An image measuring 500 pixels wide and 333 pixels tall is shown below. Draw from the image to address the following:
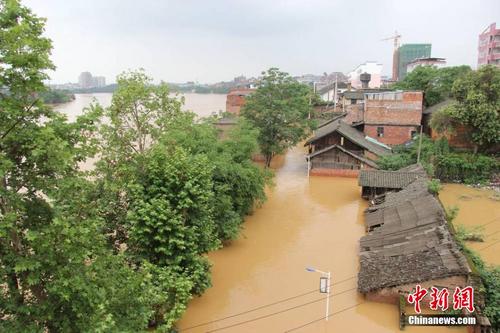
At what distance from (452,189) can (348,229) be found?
31.1ft

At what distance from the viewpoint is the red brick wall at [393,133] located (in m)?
30.0

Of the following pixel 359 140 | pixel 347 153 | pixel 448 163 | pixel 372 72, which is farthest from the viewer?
pixel 372 72

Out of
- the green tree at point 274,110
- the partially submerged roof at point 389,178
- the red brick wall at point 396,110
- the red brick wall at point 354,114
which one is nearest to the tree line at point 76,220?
the partially submerged roof at point 389,178

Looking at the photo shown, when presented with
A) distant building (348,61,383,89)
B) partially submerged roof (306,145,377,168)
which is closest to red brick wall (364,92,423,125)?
→ partially submerged roof (306,145,377,168)

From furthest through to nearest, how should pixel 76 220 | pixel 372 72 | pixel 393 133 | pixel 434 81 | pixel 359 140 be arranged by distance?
pixel 372 72
pixel 434 81
pixel 393 133
pixel 359 140
pixel 76 220

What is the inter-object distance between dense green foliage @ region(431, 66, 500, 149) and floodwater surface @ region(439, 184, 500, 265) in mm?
3362

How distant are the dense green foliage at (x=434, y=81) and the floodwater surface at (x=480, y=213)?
472 inches

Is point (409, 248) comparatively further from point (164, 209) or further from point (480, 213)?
point (480, 213)

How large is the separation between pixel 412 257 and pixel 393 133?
19761 millimetres

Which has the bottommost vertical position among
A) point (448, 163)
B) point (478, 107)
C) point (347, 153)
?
point (448, 163)

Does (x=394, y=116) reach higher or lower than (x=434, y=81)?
lower

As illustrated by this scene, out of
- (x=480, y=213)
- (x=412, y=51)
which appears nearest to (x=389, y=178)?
(x=480, y=213)

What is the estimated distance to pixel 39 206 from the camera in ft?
19.5

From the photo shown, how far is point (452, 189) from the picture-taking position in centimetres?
2369
